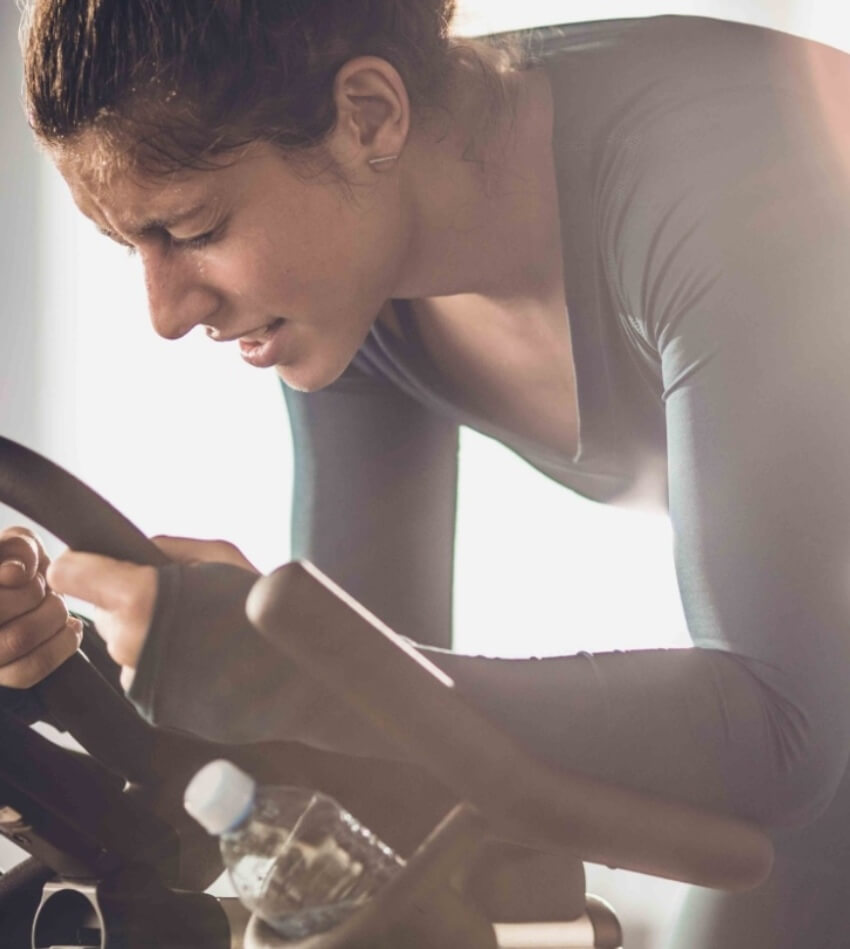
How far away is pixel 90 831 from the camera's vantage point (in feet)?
2.43

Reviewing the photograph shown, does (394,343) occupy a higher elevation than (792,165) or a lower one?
lower

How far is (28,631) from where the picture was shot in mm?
784

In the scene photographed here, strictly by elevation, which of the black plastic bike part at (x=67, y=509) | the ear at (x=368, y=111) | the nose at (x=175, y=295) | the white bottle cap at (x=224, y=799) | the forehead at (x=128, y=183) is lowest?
the white bottle cap at (x=224, y=799)

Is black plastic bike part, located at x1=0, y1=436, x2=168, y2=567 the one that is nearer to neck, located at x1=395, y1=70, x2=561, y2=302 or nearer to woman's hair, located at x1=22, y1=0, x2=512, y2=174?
woman's hair, located at x1=22, y1=0, x2=512, y2=174

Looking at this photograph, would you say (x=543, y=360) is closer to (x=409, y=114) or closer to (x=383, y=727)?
(x=409, y=114)

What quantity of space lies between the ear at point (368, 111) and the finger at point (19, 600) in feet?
1.28

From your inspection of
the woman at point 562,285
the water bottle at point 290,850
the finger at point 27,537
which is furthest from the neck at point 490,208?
the water bottle at point 290,850

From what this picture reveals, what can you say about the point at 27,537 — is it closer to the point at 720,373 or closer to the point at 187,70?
the point at 187,70

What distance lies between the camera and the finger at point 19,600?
0.79 metres

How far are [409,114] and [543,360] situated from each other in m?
0.30

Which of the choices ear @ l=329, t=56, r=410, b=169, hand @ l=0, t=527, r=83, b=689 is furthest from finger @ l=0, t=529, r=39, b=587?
ear @ l=329, t=56, r=410, b=169

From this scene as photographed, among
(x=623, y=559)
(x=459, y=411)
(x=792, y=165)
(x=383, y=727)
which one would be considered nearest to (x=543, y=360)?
(x=459, y=411)

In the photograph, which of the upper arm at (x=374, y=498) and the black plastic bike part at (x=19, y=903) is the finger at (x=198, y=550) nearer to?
the black plastic bike part at (x=19, y=903)

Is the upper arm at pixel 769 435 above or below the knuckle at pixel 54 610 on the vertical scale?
above
